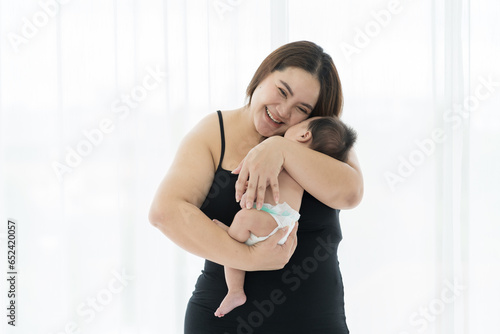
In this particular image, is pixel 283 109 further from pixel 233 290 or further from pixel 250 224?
pixel 233 290

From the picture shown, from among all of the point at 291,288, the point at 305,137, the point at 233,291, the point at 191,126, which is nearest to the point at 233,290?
the point at 233,291

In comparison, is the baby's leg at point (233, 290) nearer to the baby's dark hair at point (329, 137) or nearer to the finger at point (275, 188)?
the finger at point (275, 188)

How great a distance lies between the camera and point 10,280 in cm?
205

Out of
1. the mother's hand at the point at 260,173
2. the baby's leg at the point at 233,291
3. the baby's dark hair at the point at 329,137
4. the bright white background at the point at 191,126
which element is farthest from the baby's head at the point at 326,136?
the bright white background at the point at 191,126

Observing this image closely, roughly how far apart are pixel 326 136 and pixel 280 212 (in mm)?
247

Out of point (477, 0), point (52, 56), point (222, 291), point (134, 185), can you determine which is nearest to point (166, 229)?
point (222, 291)

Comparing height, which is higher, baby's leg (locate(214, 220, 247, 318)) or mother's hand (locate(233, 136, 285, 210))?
mother's hand (locate(233, 136, 285, 210))

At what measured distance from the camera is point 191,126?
214cm

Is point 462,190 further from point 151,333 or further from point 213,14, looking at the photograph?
point 151,333

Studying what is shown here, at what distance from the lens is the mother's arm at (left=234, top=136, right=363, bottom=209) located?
111cm

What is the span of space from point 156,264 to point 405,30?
1.54 m

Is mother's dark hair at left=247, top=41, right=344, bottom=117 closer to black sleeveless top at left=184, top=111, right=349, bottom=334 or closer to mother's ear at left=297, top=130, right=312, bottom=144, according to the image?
mother's ear at left=297, top=130, right=312, bottom=144

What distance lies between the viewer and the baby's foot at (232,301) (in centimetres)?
115

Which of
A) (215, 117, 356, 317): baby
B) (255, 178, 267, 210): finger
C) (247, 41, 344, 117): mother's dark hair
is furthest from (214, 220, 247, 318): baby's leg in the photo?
(247, 41, 344, 117): mother's dark hair
